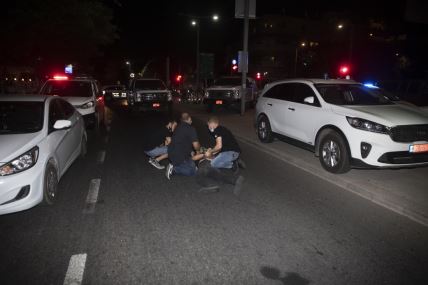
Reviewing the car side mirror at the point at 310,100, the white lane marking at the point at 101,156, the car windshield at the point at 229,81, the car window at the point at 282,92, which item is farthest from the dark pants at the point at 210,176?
the car windshield at the point at 229,81

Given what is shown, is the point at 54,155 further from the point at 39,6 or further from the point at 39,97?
the point at 39,6

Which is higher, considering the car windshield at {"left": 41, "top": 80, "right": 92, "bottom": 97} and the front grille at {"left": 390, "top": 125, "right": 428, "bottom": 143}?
the car windshield at {"left": 41, "top": 80, "right": 92, "bottom": 97}

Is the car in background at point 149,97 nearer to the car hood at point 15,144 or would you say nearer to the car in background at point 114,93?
the car in background at point 114,93

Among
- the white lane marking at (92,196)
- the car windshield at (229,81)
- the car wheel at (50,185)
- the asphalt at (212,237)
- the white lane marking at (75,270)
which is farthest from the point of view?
the car windshield at (229,81)

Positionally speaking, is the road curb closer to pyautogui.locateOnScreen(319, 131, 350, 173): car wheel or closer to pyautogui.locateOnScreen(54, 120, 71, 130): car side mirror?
pyautogui.locateOnScreen(319, 131, 350, 173): car wheel

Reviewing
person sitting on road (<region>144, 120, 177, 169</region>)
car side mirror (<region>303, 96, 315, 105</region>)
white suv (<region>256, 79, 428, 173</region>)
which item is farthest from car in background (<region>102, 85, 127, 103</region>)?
car side mirror (<region>303, 96, 315, 105</region>)

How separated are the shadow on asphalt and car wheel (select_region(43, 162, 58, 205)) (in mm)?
3255

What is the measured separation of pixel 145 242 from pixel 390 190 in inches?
162

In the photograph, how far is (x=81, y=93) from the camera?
12.7 m

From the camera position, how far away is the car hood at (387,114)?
6.56 meters

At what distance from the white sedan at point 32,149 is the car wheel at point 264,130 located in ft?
16.6

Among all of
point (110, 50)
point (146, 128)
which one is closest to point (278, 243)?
point (146, 128)

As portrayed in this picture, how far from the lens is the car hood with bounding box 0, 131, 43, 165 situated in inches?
186

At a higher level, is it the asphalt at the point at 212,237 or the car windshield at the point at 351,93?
the car windshield at the point at 351,93
